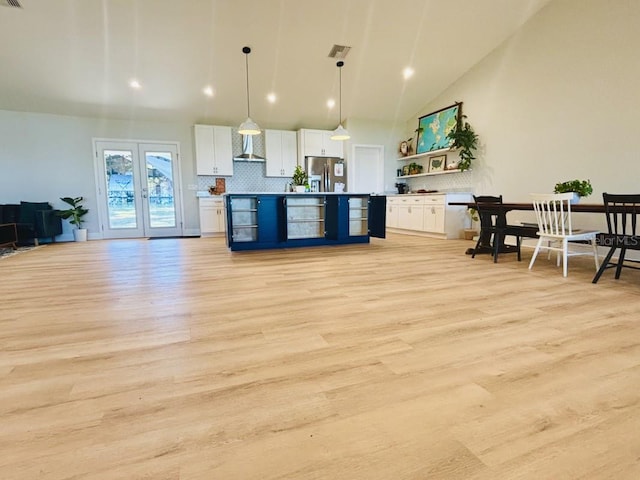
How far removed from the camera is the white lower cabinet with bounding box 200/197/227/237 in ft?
23.3

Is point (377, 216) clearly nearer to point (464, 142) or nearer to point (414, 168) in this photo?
point (464, 142)

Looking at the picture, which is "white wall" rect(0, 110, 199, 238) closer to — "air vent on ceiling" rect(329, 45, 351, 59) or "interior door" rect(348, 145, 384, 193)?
"air vent on ceiling" rect(329, 45, 351, 59)

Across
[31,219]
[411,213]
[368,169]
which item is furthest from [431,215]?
[31,219]

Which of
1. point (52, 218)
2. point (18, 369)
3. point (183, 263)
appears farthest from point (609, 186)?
point (52, 218)

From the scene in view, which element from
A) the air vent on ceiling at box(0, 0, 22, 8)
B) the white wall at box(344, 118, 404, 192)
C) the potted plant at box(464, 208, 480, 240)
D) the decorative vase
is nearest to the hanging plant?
the potted plant at box(464, 208, 480, 240)

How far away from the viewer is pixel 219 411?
46.9 inches

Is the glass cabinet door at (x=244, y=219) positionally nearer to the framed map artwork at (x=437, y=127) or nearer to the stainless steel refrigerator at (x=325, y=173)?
the stainless steel refrigerator at (x=325, y=173)

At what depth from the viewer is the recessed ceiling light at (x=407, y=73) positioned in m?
6.07

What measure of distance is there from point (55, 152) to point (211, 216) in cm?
335

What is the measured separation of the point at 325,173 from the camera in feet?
25.5

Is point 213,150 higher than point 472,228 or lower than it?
higher

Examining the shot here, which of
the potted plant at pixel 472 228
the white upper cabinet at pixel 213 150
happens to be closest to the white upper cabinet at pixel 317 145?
the white upper cabinet at pixel 213 150

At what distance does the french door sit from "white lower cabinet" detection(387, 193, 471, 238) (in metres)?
5.20

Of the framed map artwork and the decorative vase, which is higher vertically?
the framed map artwork
